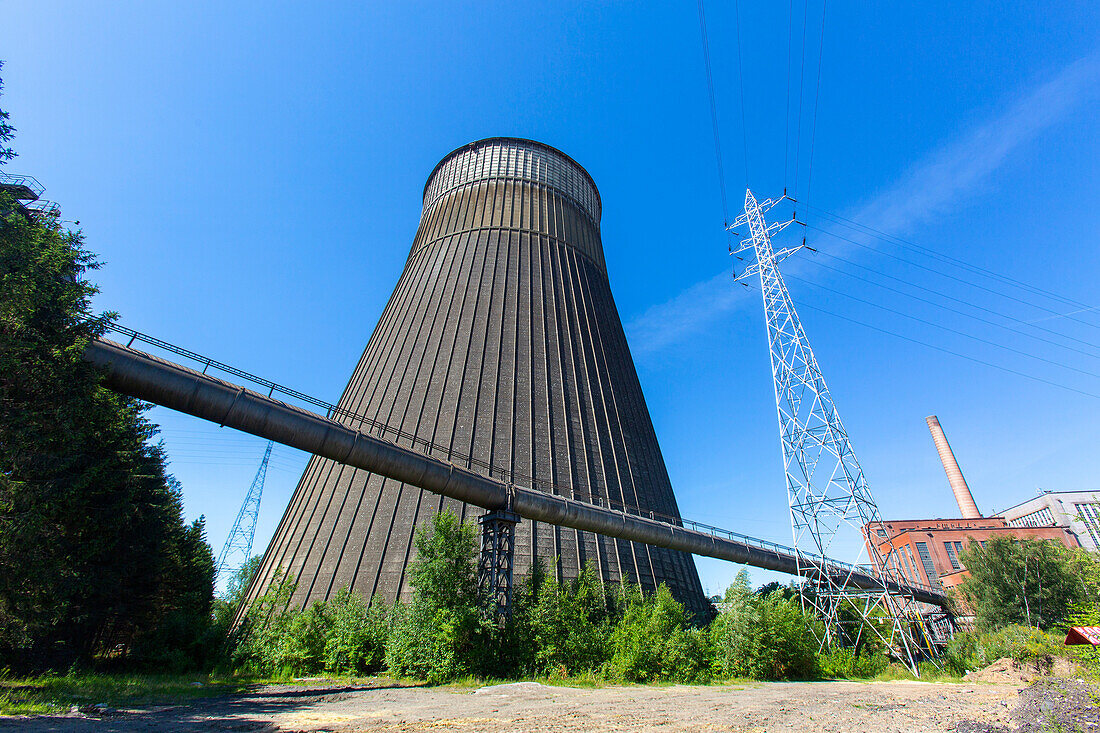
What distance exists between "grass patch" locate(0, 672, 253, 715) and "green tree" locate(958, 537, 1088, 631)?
40.3m

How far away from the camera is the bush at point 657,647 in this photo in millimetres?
12258

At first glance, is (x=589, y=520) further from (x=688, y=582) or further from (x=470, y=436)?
(x=688, y=582)

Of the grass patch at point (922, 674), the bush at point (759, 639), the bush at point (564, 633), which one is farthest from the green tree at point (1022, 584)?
the bush at point (564, 633)

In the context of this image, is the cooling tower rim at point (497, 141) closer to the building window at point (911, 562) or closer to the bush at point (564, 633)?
the bush at point (564, 633)

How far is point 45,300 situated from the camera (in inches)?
429

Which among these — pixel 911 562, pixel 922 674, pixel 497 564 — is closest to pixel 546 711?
pixel 497 564

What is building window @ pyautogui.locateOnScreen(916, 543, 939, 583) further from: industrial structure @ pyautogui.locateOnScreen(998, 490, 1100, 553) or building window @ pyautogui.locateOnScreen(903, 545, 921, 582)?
industrial structure @ pyautogui.locateOnScreen(998, 490, 1100, 553)

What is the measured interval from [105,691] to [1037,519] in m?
93.8

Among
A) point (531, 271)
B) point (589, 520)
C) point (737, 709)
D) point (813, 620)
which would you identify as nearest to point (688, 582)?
point (813, 620)

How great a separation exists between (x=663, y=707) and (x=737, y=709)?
115 centimetres

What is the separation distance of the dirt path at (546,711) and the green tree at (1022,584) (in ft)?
92.1

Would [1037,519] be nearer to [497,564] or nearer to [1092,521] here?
[1092,521]

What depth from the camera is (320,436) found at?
40.8 ft

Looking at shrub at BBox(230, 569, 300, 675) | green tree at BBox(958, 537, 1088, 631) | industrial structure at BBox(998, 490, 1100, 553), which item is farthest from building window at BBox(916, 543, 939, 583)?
shrub at BBox(230, 569, 300, 675)
